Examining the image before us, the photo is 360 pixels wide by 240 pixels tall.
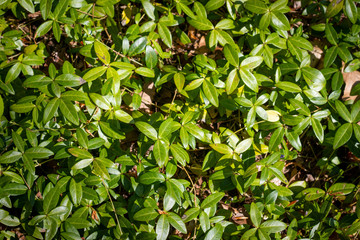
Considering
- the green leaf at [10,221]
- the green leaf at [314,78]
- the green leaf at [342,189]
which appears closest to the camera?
the green leaf at [10,221]

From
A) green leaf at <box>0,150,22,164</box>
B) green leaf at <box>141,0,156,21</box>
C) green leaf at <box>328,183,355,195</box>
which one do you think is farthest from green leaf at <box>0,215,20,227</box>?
green leaf at <box>328,183,355,195</box>

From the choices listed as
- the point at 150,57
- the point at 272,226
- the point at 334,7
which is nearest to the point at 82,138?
the point at 150,57

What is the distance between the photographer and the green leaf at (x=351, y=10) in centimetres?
206

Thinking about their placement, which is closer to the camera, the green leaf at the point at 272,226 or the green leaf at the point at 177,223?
the green leaf at the point at 177,223

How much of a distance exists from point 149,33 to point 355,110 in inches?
56.6

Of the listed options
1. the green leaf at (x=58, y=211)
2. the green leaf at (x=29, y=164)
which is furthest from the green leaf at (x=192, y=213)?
the green leaf at (x=29, y=164)

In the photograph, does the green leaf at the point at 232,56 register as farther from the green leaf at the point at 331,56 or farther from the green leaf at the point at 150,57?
the green leaf at the point at 331,56

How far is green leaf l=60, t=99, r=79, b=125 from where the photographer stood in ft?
5.51

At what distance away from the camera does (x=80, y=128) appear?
1.75m

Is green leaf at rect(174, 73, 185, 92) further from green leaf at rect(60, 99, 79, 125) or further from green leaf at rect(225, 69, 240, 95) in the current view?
green leaf at rect(60, 99, 79, 125)

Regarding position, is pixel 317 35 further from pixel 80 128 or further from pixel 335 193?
pixel 80 128

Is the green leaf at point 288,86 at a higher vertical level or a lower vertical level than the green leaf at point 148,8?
lower

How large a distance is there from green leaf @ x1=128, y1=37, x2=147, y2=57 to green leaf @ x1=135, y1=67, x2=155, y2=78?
0.35ft

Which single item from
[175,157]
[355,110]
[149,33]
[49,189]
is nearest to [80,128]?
[49,189]
